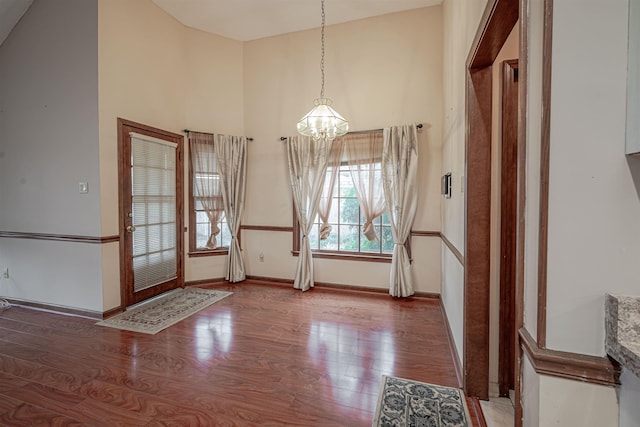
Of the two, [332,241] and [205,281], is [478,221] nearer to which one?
[332,241]

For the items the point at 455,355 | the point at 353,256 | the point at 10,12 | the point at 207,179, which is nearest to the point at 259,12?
the point at 207,179

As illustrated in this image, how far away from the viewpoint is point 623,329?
2.16 feet

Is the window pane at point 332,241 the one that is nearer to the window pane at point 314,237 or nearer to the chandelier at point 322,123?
the window pane at point 314,237

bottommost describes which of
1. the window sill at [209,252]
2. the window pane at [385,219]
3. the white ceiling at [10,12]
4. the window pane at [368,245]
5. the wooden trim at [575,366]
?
the window sill at [209,252]

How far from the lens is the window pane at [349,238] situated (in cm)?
400

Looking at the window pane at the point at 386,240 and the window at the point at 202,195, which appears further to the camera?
the window at the point at 202,195

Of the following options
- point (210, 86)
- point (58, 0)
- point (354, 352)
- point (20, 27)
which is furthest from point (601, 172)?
point (20, 27)

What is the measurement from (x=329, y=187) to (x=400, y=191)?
970 mm

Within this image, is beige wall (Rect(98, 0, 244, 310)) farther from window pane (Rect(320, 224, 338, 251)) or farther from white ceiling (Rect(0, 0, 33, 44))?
window pane (Rect(320, 224, 338, 251))

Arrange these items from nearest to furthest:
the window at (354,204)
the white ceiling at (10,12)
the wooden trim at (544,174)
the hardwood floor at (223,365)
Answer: the wooden trim at (544,174)
the hardwood floor at (223,365)
the white ceiling at (10,12)
the window at (354,204)

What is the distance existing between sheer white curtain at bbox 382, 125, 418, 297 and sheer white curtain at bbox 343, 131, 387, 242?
4.6 inches

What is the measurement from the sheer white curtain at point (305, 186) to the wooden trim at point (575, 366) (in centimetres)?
333

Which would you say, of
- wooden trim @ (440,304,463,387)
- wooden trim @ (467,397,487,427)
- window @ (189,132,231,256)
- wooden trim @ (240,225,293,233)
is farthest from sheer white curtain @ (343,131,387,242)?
wooden trim @ (467,397,487,427)

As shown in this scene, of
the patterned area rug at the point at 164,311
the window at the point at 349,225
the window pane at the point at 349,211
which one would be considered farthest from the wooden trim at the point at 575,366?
the window pane at the point at 349,211
